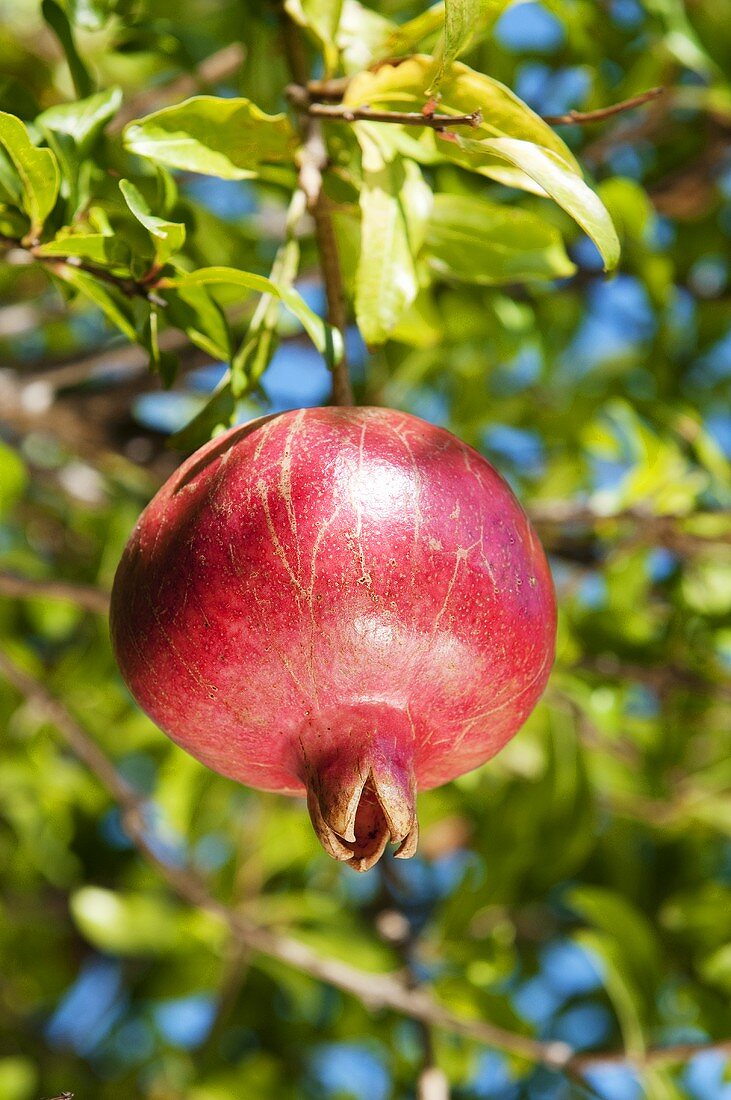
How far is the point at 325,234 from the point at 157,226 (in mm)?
179

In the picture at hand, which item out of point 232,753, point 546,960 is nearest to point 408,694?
point 232,753

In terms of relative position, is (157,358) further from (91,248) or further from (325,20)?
(325,20)

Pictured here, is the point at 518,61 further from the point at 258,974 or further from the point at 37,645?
the point at 258,974

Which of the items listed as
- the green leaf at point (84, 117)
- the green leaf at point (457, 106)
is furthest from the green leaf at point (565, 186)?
the green leaf at point (84, 117)

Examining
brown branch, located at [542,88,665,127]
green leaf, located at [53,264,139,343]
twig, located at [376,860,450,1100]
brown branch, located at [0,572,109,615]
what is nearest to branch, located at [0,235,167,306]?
green leaf, located at [53,264,139,343]

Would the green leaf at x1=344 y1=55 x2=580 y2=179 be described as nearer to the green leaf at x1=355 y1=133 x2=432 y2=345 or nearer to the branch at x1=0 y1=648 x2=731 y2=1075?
the green leaf at x1=355 y1=133 x2=432 y2=345

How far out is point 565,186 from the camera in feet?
2.52

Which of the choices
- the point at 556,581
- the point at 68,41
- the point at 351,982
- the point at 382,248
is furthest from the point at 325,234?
the point at 556,581

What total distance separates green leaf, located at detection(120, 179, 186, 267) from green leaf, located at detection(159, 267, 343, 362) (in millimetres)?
24

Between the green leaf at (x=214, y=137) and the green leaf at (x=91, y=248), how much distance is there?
3.0 inches

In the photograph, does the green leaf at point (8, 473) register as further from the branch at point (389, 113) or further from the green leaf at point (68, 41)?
the branch at point (389, 113)

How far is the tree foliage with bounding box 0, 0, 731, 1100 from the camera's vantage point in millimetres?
1310

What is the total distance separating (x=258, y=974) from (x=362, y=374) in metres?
1.14

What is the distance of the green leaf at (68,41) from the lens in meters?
1.04
